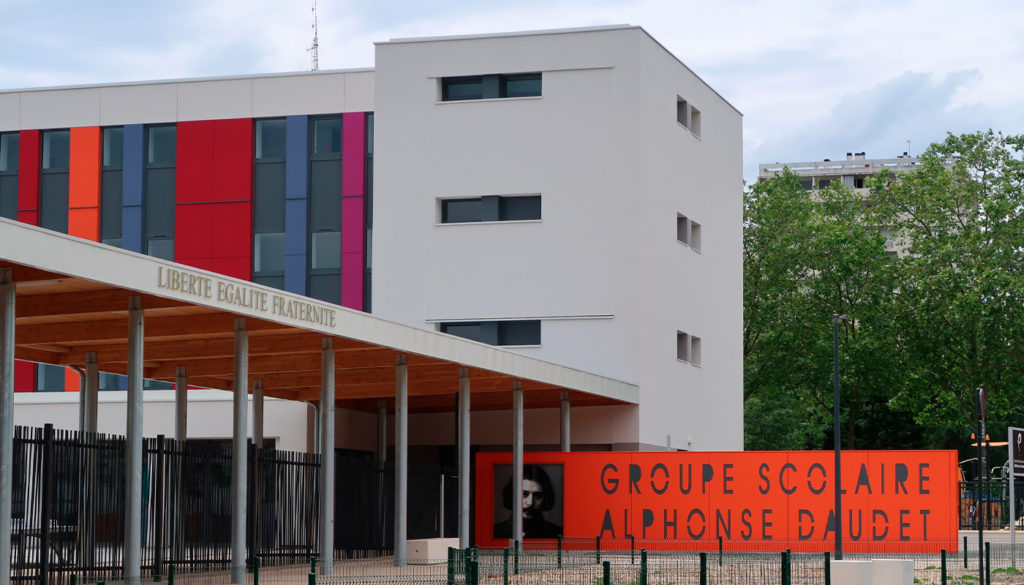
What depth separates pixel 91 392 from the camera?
2930 centimetres

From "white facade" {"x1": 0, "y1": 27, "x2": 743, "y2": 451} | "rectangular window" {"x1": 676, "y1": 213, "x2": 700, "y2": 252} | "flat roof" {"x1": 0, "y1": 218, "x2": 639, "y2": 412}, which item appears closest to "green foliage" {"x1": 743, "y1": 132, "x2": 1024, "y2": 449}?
"rectangular window" {"x1": 676, "y1": 213, "x2": 700, "y2": 252}

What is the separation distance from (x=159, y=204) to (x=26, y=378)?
6816mm

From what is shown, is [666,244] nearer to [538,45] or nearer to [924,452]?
[538,45]

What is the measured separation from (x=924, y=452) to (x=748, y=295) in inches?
1437

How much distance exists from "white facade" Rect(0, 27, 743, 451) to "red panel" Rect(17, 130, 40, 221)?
77cm

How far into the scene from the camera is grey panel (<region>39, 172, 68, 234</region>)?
46.6 meters

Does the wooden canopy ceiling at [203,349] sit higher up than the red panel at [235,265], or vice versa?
the red panel at [235,265]

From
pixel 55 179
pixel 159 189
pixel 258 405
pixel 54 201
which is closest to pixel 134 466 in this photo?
pixel 258 405

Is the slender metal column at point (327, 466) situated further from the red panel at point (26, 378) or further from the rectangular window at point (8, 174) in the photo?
the rectangular window at point (8, 174)

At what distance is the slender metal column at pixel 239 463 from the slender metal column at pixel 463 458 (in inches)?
365

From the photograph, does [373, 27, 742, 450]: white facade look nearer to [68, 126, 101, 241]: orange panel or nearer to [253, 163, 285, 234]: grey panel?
[253, 163, 285, 234]: grey panel

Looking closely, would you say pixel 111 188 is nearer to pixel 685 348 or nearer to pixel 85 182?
pixel 85 182

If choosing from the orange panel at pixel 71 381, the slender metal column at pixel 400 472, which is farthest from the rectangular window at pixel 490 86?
the slender metal column at pixel 400 472

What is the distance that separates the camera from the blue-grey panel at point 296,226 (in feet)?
149
